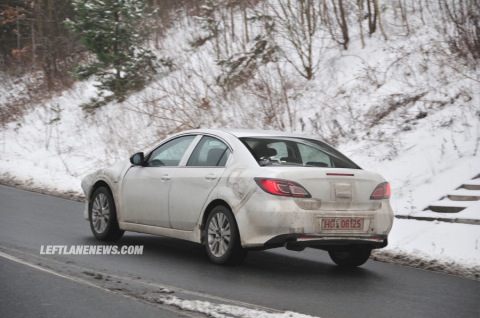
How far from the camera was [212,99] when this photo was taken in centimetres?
2352

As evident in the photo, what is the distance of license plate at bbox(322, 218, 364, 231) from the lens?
8258 millimetres

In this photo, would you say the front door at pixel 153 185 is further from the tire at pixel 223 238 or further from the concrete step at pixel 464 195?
the concrete step at pixel 464 195

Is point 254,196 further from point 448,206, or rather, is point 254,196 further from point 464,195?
point 464,195

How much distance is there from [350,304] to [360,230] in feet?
5.27

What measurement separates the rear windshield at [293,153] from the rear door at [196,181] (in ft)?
1.27

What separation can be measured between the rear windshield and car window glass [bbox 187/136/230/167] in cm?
29

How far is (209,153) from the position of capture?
928cm

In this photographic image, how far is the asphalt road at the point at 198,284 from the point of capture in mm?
6629

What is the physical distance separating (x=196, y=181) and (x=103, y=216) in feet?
6.79

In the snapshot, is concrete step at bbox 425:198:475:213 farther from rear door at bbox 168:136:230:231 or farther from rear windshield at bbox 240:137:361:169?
rear door at bbox 168:136:230:231

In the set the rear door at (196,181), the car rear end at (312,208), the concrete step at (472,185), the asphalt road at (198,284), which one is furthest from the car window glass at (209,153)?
the concrete step at (472,185)

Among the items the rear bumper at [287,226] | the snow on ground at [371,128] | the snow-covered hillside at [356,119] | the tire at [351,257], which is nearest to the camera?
the rear bumper at [287,226]

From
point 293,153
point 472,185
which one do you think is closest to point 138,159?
point 293,153

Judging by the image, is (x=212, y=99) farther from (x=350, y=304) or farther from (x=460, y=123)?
(x=350, y=304)
